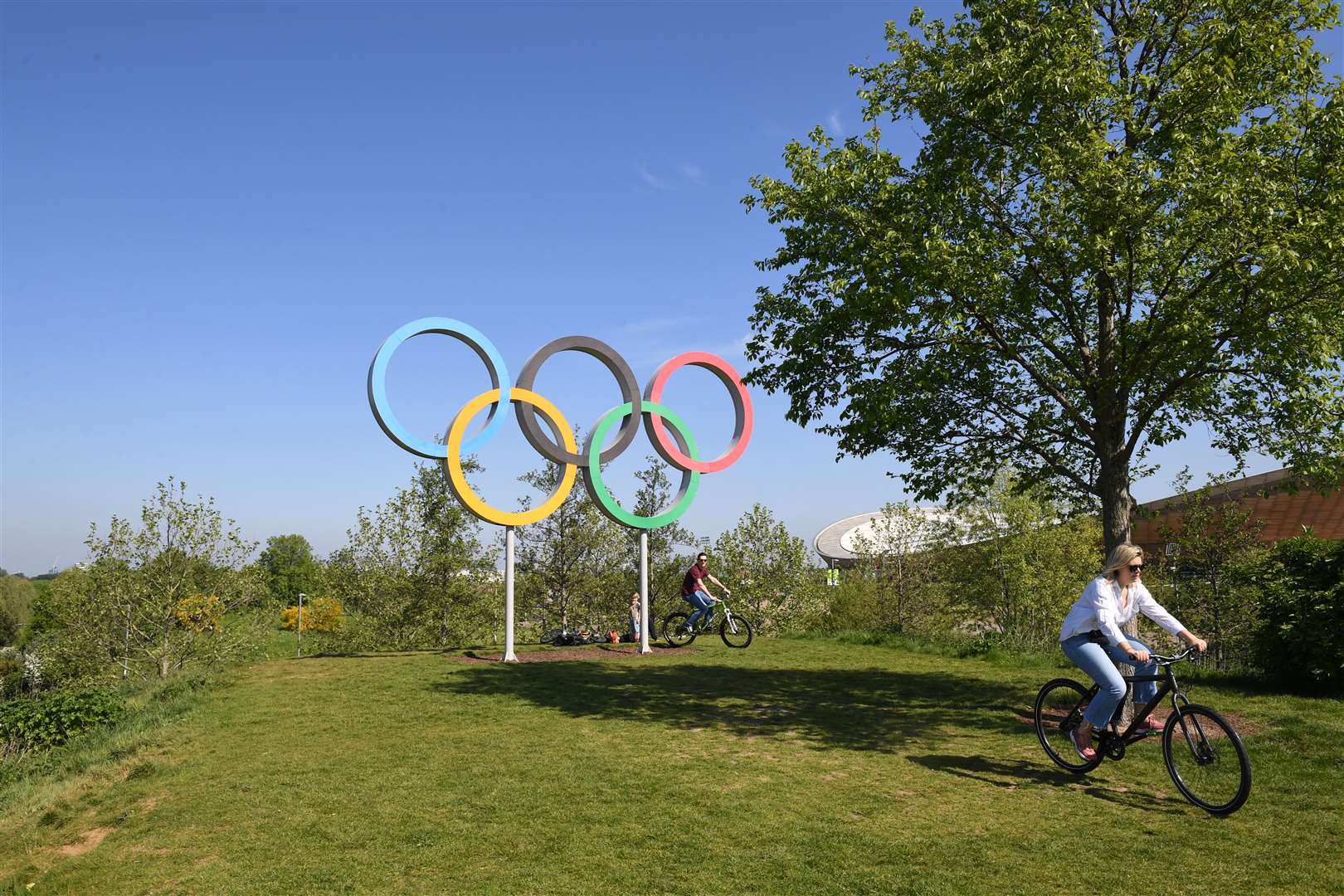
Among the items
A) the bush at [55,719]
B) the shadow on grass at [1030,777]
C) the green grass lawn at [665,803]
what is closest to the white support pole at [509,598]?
the green grass lawn at [665,803]

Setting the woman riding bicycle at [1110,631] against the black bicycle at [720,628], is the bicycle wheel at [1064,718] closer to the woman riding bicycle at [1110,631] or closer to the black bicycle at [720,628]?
the woman riding bicycle at [1110,631]

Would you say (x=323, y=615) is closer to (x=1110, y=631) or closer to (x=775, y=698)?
(x=775, y=698)

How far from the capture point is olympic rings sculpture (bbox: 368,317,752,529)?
16375mm

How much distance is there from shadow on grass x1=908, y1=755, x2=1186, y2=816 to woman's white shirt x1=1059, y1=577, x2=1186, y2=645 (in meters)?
1.38

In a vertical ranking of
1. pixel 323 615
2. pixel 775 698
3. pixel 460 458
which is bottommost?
pixel 775 698

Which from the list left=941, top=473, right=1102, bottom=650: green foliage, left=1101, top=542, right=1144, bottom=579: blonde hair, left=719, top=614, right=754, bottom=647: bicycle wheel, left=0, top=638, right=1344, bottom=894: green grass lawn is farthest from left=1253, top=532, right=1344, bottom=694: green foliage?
left=941, top=473, right=1102, bottom=650: green foliage

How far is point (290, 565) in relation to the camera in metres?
109

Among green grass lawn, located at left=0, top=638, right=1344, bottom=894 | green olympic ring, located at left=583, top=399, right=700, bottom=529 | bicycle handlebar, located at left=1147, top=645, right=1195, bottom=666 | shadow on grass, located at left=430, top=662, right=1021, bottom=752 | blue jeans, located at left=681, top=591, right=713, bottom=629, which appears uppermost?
green olympic ring, located at left=583, top=399, right=700, bottom=529

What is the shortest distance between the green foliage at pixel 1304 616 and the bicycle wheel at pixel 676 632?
10.7 metres

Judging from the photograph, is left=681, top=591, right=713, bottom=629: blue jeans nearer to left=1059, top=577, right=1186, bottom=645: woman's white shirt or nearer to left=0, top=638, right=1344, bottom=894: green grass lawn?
left=0, top=638, right=1344, bottom=894: green grass lawn

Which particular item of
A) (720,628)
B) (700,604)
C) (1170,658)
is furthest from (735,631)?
(1170,658)

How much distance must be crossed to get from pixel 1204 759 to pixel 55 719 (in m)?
15.9

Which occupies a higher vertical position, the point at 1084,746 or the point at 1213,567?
the point at 1213,567

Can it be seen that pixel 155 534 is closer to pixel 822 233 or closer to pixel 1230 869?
pixel 822 233
